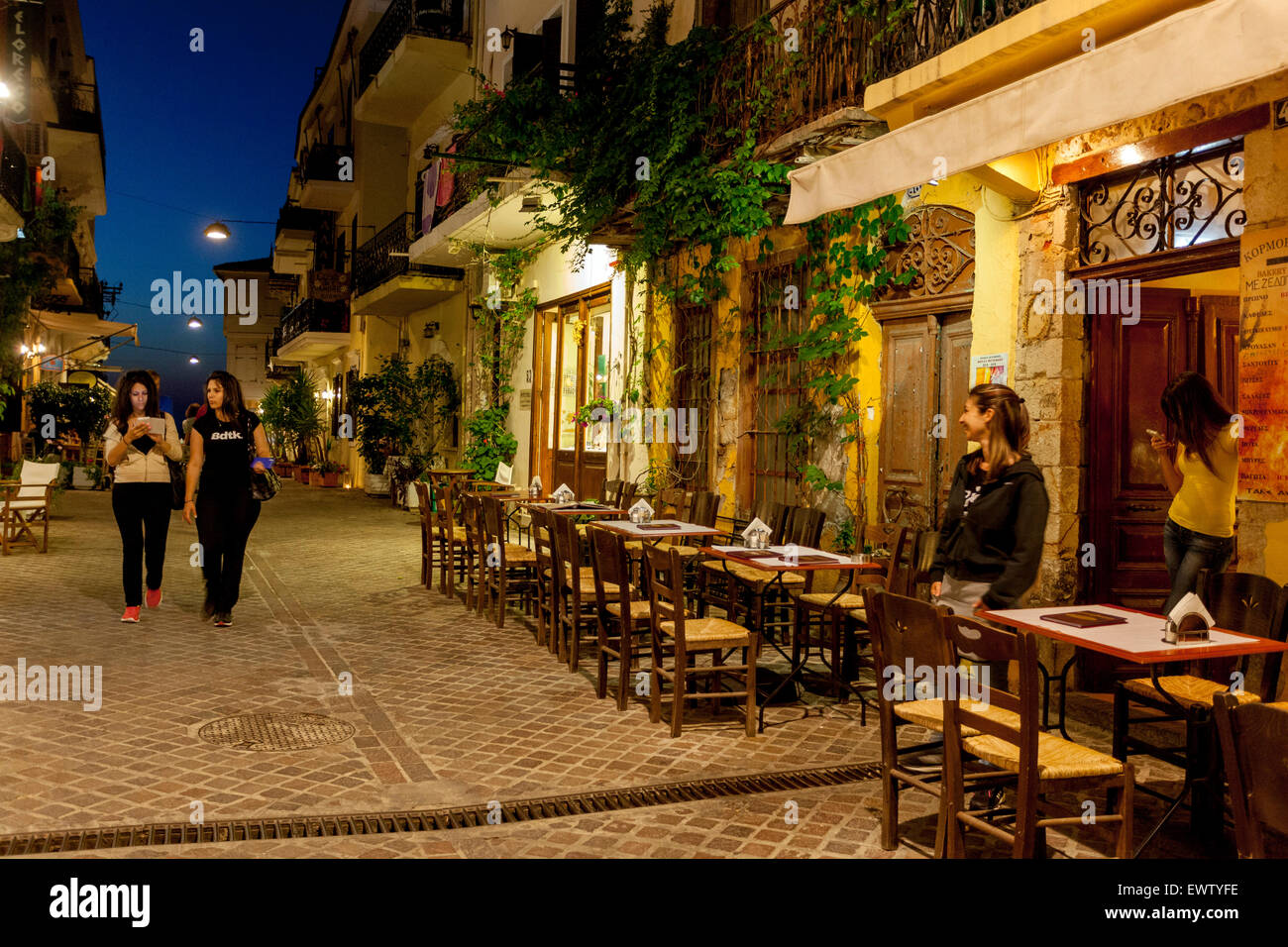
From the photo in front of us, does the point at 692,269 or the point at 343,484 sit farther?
the point at 343,484

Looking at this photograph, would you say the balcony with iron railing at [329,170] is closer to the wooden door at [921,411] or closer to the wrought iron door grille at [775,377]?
the wrought iron door grille at [775,377]

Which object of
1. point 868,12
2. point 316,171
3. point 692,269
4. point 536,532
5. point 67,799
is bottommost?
point 67,799

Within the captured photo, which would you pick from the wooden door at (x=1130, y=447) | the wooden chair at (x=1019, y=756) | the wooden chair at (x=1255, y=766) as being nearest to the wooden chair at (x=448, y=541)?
the wooden door at (x=1130, y=447)

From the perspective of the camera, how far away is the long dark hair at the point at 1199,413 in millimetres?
5738

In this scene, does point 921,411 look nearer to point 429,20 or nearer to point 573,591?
point 573,591

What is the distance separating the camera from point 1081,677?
22.6 feet

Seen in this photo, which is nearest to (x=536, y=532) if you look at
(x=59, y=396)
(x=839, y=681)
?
(x=839, y=681)

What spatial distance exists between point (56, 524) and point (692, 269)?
11.1 metres

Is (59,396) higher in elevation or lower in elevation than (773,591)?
higher

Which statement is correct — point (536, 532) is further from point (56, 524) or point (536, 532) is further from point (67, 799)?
point (56, 524)

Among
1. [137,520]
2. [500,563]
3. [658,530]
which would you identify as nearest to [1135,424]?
[658,530]

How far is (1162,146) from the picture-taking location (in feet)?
20.4

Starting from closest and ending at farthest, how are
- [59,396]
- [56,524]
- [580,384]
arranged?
[580,384]
[56,524]
[59,396]

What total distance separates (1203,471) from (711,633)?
287 cm
